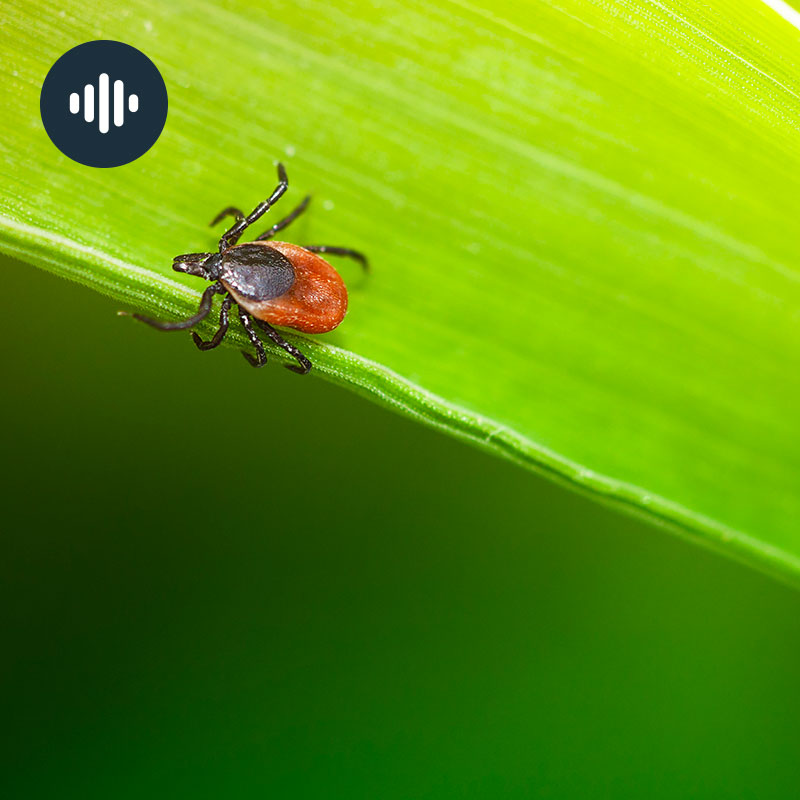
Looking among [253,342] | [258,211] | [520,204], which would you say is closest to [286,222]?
[258,211]

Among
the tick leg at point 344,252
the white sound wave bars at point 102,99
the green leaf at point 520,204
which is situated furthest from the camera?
the tick leg at point 344,252

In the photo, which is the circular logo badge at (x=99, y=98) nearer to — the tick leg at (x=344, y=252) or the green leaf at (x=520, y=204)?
the green leaf at (x=520, y=204)

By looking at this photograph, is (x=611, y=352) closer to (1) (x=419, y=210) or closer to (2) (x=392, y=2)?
(1) (x=419, y=210)

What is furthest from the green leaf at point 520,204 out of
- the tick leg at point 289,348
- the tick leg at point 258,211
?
the tick leg at point 289,348

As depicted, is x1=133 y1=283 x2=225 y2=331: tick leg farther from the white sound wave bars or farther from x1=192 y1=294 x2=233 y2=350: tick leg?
the white sound wave bars

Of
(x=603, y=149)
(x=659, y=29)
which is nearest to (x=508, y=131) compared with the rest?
(x=603, y=149)

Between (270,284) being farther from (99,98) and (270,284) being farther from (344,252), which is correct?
(99,98)
